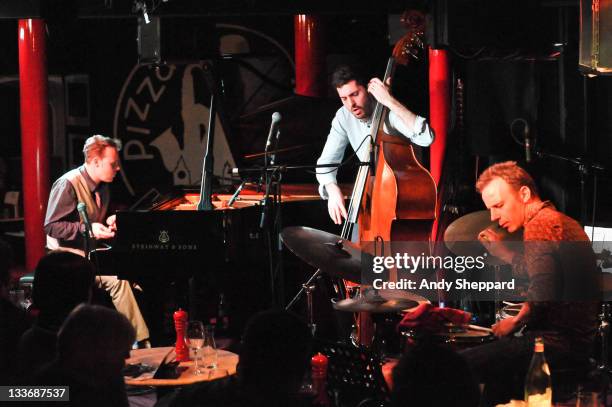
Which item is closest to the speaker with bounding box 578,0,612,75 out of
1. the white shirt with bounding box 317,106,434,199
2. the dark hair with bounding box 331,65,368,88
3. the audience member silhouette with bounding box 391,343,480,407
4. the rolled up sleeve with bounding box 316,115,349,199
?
the white shirt with bounding box 317,106,434,199

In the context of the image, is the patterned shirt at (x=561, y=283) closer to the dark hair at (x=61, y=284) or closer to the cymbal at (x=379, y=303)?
the cymbal at (x=379, y=303)

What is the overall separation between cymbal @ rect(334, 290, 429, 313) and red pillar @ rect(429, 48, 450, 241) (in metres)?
3.30

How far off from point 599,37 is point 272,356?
3.49 m

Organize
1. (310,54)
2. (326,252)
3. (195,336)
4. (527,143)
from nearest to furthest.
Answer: (195,336), (326,252), (527,143), (310,54)

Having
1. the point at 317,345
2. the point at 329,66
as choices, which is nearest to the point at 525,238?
the point at 317,345

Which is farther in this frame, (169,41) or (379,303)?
(169,41)

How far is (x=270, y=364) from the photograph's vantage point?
9.51ft

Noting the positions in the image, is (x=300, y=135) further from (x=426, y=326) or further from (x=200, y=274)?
(x=426, y=326)

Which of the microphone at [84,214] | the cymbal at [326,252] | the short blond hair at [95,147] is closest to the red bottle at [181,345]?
the cymbal at [326,252]

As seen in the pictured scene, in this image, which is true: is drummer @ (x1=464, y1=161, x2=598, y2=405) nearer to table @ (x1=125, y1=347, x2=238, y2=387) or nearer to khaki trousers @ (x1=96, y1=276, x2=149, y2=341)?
table @ (x1=125, y1=347, x2=238, y2=387)

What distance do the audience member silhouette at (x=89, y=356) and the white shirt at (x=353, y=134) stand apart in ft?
10.5

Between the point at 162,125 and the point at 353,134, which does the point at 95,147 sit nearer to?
the point at 353,134

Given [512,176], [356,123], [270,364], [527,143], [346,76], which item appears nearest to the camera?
[270,364]

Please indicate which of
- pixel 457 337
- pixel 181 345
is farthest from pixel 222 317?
pixel 457 337
